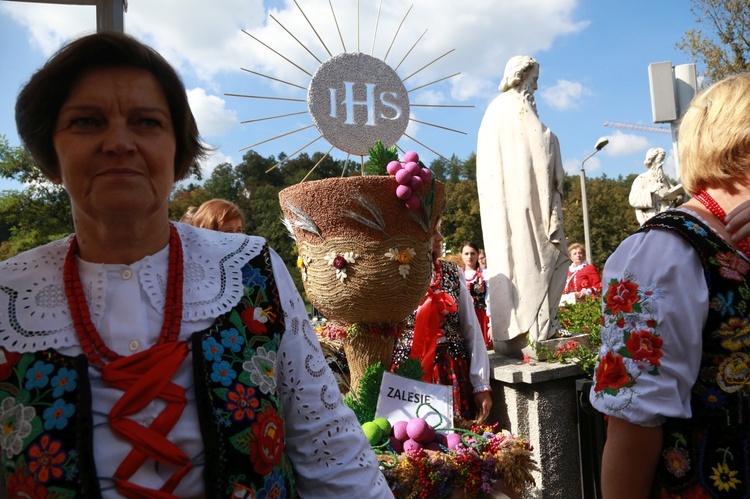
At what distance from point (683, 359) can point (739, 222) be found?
1.11 ft

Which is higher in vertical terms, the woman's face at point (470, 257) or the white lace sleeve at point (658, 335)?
the woman's face at point (470, 257)

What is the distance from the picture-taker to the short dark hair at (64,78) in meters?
1.16

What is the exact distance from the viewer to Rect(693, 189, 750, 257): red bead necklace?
1344 millimetres

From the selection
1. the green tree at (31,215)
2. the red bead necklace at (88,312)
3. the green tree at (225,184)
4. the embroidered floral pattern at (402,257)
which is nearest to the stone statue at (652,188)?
the embroidered floral pattern at (402,257)

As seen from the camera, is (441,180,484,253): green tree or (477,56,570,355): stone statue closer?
(477,56,570,355): stone statue

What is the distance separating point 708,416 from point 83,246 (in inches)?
53.0

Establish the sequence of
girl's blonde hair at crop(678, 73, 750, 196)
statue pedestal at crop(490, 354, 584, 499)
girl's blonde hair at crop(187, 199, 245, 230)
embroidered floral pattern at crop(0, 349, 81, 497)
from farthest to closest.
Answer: statue pedestal at crop(490, 354, 584, 499) < girl's blonde hair at crop(187, 199, 245, 230) < girl's blonde hair at crop(678, 73, 750, 196) < embroidered floral pattern at crop(0, 349, 81, 497)

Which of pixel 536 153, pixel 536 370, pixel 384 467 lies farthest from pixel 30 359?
pixel 536 153

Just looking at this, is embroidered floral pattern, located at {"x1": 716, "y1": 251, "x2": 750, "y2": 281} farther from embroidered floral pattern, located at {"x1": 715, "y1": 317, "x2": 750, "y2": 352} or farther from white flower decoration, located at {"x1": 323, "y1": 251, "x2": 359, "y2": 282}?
white flower decoration, located at {"x1": 323, "y1": 251, "x2": 359, "y2": 282}

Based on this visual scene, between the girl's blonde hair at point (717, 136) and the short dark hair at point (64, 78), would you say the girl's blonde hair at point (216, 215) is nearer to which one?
the short dark hair at point (64, 78)

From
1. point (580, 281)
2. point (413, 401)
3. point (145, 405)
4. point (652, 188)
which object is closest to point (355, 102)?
point (413, 401)

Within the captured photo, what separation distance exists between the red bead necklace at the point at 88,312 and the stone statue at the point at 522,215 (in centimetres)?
302

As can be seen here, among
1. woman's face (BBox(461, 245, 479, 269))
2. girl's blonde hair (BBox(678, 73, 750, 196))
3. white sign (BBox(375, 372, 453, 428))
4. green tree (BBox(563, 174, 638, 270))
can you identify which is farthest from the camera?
green tree (BBox(563, 174, 638, 270))

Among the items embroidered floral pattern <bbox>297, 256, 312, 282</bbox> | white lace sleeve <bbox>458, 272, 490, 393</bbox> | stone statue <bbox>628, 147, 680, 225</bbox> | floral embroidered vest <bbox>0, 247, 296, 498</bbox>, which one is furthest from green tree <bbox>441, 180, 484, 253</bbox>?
floral embroidered vest <bbox>0, 247, 296, 498</bbox>
